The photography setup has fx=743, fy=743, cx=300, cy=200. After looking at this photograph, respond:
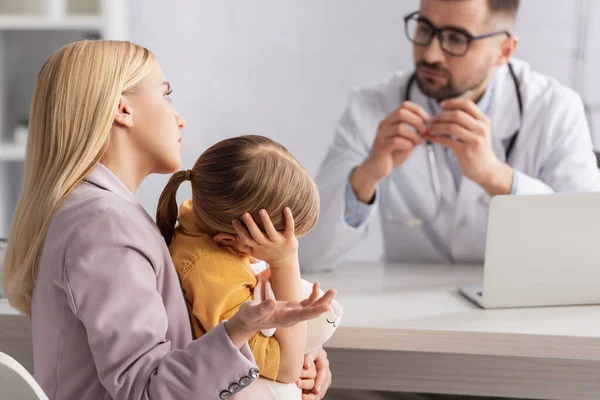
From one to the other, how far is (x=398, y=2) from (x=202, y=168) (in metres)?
1.99

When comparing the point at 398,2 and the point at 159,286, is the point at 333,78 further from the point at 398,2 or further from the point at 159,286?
the point at 159,286

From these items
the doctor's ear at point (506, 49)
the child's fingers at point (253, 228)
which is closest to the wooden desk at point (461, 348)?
the child's fingers at point (253, 228)

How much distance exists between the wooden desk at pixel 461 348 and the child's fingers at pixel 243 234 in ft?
1.16

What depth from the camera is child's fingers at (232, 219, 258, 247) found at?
95 centimetres

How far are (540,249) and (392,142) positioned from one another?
0.55 metres

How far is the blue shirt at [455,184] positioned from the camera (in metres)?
1.91

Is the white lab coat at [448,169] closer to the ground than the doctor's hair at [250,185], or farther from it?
closer to the ground

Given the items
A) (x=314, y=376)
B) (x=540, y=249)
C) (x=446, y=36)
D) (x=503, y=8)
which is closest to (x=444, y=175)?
(x=446, y=36)

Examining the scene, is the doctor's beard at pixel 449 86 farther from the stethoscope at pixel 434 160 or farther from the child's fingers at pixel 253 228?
the child's fingers at pixel 253 228

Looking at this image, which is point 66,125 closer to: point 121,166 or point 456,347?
point 121,166

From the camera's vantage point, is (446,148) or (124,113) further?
(446,148)

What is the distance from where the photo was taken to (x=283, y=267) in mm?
969

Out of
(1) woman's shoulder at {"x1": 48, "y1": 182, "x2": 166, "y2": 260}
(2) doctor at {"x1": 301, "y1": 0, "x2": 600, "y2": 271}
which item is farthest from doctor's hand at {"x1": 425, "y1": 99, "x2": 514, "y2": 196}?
(1) woman's shoulder at {"x1": 48, "y1": 182, "x2": 166, "y2": 260}

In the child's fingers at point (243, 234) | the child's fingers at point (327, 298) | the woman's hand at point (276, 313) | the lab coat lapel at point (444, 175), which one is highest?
the child's fingers at point (243, 234)
